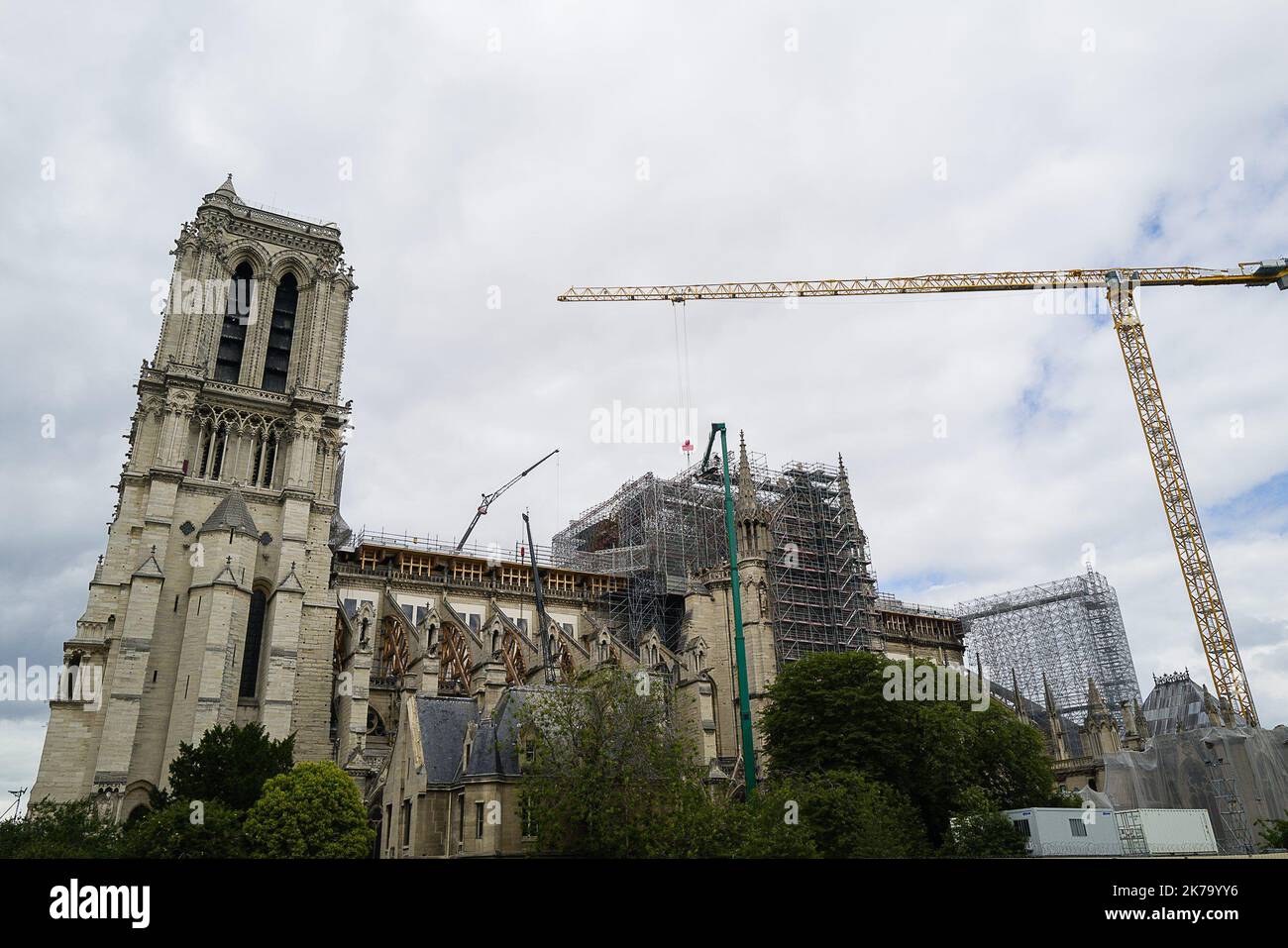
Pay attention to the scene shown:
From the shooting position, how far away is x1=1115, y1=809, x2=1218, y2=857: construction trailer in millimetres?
36094

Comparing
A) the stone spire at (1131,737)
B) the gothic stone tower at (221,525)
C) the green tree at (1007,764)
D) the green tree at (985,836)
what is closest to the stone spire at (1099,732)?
the stone spire at (1131,737)

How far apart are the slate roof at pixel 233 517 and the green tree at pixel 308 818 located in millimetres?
18633

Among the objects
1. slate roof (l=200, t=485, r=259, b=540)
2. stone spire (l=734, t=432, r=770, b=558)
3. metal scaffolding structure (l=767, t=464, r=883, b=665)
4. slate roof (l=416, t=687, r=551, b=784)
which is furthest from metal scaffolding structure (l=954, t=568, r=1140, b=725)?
slate roof (l=200, t=485, r=259, b=540)

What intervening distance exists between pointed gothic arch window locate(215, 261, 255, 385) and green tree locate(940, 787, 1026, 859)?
158 feet

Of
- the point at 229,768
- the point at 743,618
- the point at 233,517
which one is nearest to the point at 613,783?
the point at 229,768

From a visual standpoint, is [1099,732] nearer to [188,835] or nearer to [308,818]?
[308,818]

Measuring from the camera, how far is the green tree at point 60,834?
1176 inches

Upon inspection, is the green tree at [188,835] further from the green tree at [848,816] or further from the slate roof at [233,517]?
the green tree at [848,816]

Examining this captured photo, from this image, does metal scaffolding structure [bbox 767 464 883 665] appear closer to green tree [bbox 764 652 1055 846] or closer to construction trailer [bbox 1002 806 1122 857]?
green tree [bbox 764 652 1055 846]

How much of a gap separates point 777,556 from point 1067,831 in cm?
2907

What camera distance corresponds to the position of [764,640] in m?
54.7

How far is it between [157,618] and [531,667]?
19.9 metres
